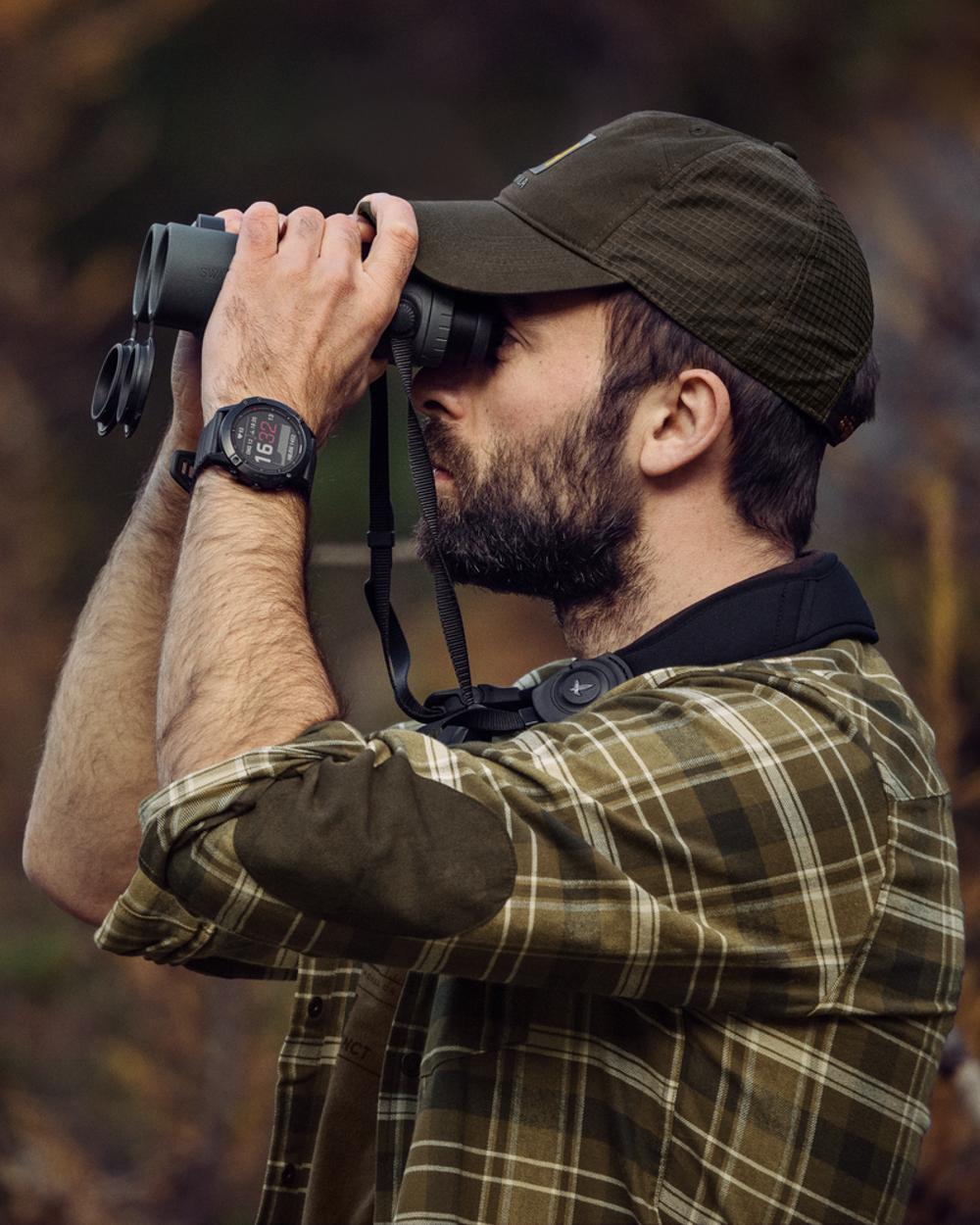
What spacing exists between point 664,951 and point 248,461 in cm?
63

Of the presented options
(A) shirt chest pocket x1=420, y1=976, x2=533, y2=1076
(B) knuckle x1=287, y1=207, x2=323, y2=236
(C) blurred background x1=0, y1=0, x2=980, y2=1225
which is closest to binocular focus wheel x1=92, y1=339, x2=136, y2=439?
(B) knuckle x1=287, y1=207, x2=323, y2=236

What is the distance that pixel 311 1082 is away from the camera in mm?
1868

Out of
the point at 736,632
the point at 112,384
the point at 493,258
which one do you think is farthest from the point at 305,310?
the point at 736,632

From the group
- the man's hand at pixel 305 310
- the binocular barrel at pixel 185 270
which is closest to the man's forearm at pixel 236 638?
the man's hand at pixel 305 310

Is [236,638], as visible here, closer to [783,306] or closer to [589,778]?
[589,778]

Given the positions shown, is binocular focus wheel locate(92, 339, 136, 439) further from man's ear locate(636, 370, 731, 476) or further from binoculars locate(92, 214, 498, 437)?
man's ear locate(636, 370, 731, 476)

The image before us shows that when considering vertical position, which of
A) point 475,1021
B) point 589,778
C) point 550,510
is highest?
point 550,510

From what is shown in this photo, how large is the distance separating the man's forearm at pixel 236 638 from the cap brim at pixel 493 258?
329 mm

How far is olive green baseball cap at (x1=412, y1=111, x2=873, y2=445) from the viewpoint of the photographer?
177 cm

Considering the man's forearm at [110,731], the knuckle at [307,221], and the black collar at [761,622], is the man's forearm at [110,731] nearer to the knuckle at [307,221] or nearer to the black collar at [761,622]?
the knuckle at [307,221]

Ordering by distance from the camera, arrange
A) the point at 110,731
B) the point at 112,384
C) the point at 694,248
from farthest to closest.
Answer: the point at 110,731 < the point at 112,384 < the point at 694,248

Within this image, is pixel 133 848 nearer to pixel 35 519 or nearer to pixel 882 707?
pixel 882 707

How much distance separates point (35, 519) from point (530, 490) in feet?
11.7

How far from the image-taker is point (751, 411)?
6.01 feet
